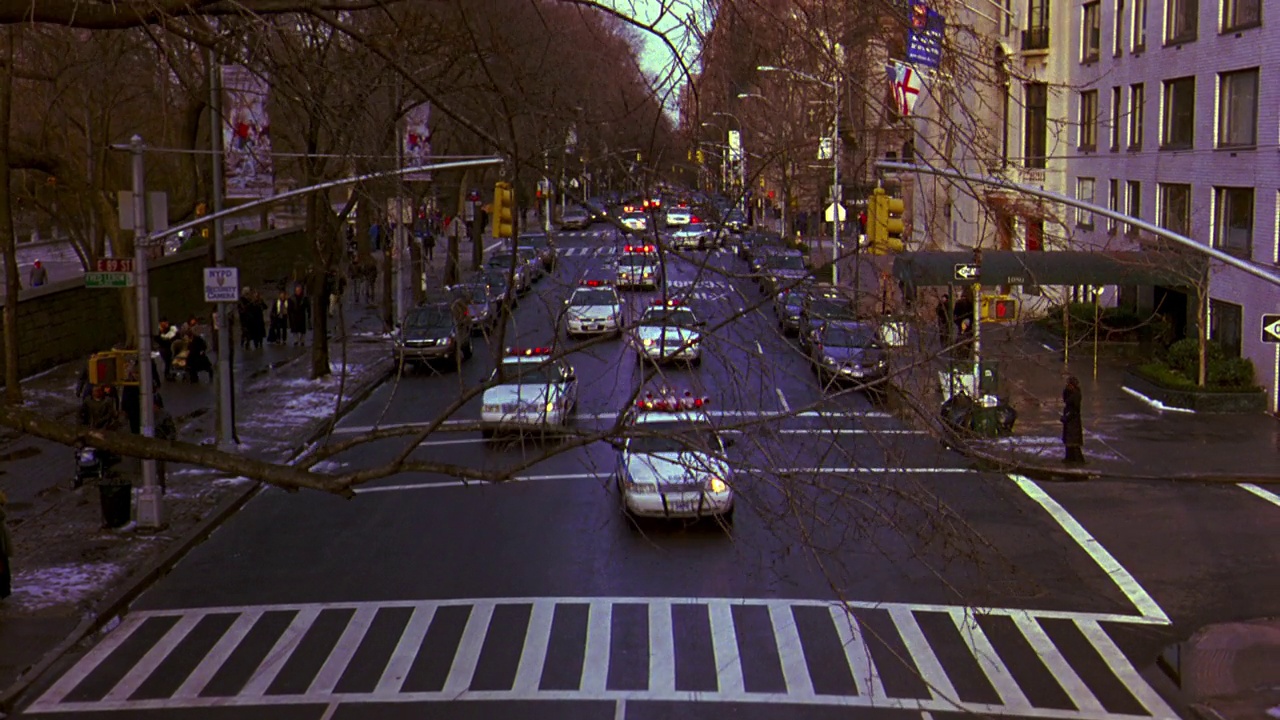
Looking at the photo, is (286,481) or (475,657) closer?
(286,481)

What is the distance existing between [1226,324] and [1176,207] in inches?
159

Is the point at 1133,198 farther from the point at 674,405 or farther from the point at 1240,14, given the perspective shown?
the point at 674,405

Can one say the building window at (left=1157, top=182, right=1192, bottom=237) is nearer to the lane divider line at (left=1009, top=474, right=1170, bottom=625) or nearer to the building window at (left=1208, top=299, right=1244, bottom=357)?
the building window at (left=1208, top=299, right=1244, bottom=357)

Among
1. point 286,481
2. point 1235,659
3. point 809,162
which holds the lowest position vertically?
point 1235,659

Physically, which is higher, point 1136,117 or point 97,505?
point 1136,117

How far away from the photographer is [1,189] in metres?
30.5

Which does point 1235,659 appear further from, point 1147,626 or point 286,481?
point 286,481

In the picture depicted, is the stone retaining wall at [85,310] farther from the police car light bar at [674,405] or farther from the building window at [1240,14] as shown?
the police car light bar at [674,405]

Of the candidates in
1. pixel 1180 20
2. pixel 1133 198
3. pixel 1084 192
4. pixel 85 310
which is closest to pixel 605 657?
pixel 85 310

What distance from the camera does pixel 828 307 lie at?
8391 millimetres

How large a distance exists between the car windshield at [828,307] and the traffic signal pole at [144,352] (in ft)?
51.9

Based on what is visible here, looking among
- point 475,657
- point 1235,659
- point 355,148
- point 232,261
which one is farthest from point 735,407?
point 232,261

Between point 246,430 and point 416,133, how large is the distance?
25.3 ft

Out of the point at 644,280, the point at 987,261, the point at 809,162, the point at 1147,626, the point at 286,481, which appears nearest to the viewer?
the point at 286,481
